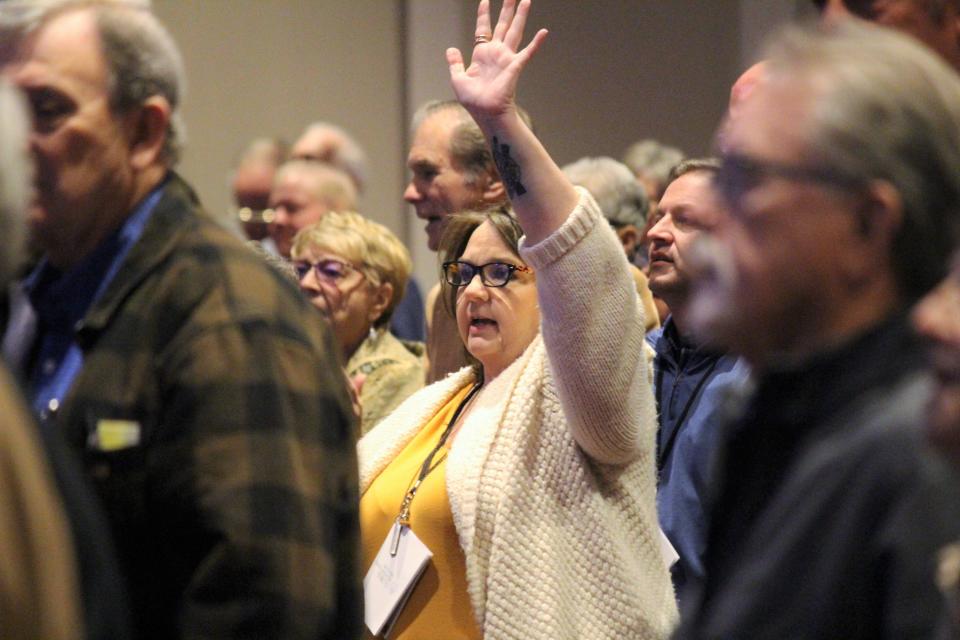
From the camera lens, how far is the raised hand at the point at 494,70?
2.39m

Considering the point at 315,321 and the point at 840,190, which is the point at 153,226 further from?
the point at 840,190

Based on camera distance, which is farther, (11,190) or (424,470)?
(424,470)

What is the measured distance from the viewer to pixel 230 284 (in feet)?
5.35

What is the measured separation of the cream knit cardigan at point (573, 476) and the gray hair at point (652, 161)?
9.54 ft

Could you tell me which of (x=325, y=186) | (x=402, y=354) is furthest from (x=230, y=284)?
(x=325, y=186)

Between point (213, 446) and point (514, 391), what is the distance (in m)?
1.10

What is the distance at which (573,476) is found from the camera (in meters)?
2.46

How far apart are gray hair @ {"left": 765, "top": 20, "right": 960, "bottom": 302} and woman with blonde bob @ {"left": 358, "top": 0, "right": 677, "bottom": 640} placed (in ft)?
3.66

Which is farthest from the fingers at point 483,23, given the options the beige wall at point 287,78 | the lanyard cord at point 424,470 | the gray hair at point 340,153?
the beige wall at point 287,78

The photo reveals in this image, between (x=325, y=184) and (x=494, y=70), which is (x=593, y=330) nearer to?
(x=494, y=70)

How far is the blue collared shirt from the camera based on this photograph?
1.70 metres

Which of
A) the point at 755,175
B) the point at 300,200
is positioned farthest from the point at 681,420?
the point at 300,200

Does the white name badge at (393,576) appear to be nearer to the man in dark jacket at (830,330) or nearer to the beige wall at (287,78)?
the man in dark jacket at (830,330)

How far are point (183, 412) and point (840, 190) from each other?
0.74 metres
